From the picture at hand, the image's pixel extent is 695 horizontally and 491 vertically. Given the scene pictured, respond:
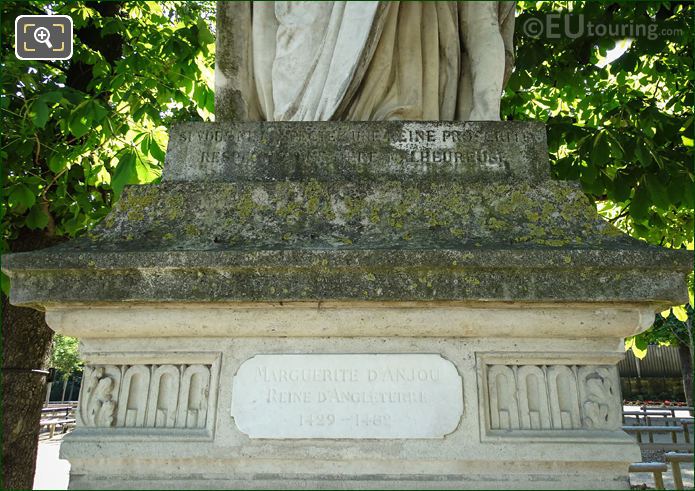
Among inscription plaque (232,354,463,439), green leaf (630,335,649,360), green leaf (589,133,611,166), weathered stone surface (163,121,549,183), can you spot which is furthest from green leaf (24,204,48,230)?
green leaf (630,335,649,360)

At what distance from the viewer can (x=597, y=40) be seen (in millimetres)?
4961

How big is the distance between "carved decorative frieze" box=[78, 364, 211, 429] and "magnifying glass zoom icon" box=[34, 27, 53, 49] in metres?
3.80

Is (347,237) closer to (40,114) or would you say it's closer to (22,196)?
(40,114)

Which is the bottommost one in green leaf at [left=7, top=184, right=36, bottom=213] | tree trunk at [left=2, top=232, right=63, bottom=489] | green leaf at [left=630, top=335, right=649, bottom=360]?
tree trunk at [left=2, top=232, right=63, bottom=489]

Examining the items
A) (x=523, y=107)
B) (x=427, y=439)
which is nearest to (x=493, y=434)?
(x=427, y=439)

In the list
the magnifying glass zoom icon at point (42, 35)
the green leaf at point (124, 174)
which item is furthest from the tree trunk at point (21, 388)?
the magnifying glass zoom icon at point (42, 35)

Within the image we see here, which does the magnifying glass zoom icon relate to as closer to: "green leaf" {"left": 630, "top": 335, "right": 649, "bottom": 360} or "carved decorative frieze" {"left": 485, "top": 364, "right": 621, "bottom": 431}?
"carved decorative frieze" {"left": 485, "top": 364, "right": 621, "bottom": 431}

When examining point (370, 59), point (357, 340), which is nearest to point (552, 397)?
point (357, 340)

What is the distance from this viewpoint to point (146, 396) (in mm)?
2127

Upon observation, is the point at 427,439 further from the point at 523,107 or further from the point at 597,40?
the point at 523,107

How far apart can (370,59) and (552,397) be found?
1.67m

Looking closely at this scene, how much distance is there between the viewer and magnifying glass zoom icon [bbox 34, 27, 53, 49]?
192 inches

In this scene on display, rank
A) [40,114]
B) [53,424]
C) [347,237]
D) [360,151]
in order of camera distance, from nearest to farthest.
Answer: [347,237] → [360,151] → [40,114] → [53,424]

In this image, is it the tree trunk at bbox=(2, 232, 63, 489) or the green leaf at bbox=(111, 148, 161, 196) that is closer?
the green leaf at bbox=(111, 148, 161, 196)
